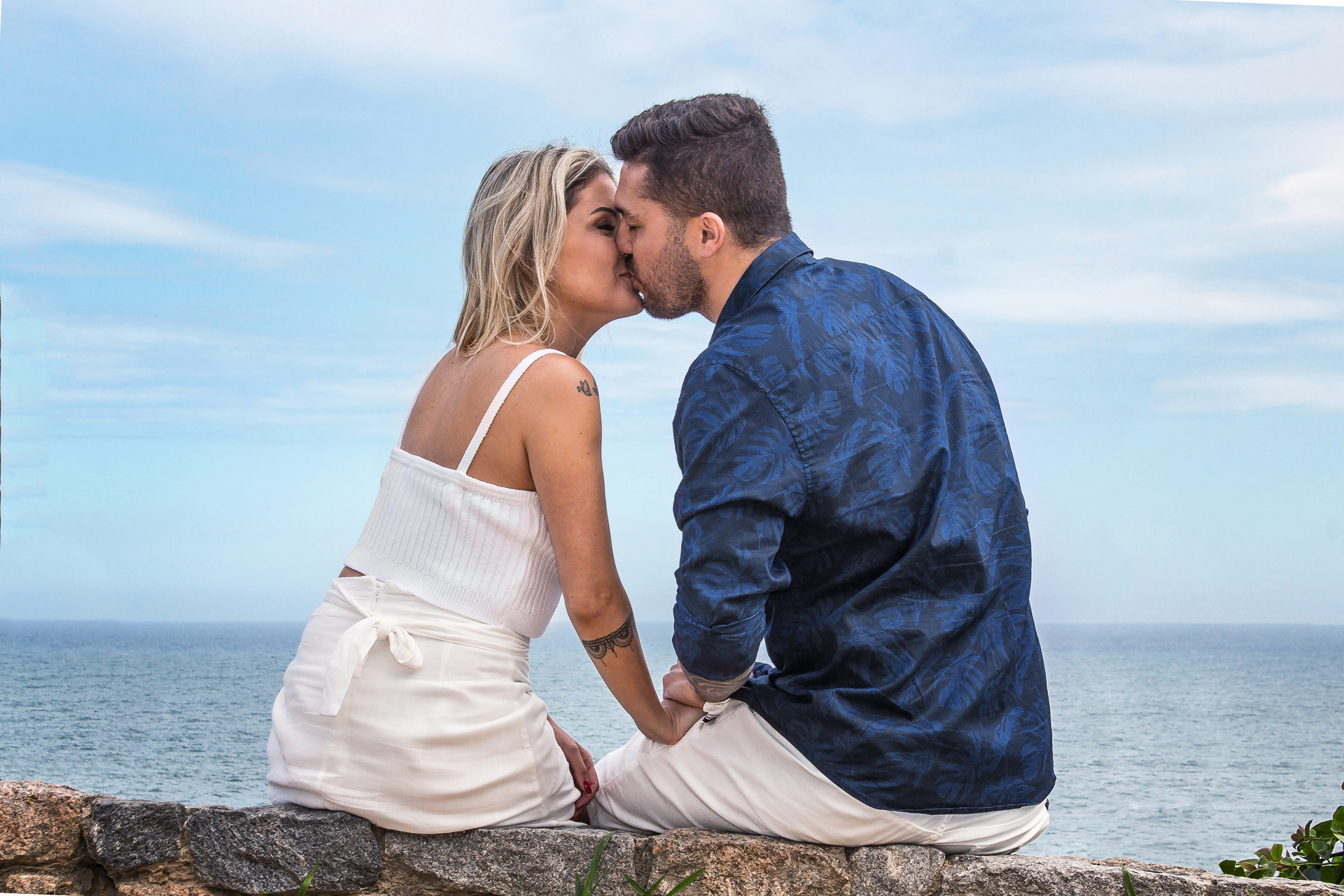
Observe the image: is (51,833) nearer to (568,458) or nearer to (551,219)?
(568,458)

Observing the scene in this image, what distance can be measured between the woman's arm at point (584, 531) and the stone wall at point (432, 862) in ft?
0.79

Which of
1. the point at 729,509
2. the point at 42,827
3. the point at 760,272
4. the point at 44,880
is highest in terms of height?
the point at 760,272

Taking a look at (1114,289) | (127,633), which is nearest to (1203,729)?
(1114,289)

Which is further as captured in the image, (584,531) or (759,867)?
(584,531)

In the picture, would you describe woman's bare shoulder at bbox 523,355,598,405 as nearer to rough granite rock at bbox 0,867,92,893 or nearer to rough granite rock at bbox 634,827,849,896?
rough granite rock at bbox 634,827,849,896

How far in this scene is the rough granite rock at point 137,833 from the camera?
1897mm

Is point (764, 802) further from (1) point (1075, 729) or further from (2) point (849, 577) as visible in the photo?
(1) point (1075, 729)

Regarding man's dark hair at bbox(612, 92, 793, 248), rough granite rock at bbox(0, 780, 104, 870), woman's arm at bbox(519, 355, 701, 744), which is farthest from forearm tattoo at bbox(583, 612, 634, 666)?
rough granite rock at bbox(0, 780, 104, 870)

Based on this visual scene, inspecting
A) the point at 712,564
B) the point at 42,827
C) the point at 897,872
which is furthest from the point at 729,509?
the point at 42,827

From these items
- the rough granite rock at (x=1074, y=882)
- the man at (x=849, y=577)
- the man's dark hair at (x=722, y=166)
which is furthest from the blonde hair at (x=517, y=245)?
the rough granite rock at (x=1074, y=882)

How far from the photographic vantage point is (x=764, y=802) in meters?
1.72

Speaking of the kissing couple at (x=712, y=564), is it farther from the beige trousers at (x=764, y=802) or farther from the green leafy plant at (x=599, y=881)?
the green leafy plant at (x=599, y=881)

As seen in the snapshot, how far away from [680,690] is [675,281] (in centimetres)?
75

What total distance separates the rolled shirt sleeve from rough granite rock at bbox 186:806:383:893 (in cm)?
75
